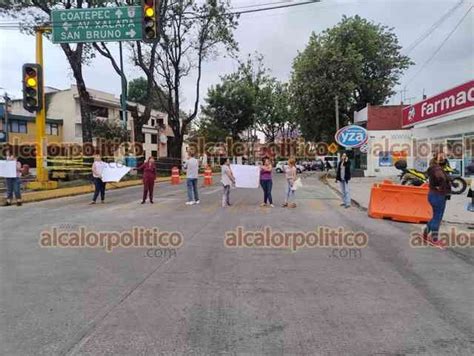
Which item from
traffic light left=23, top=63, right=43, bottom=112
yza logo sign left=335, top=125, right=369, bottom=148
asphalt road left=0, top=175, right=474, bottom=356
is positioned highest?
traffic light left=23, top=63, right=43, bottom=112

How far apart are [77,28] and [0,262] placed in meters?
11.3

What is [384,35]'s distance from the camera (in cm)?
4331

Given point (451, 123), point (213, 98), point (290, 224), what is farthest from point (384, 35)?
point (290, 224)

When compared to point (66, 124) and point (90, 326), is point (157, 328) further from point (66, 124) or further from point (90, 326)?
point (66, 124)

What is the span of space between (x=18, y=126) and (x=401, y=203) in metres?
42.6

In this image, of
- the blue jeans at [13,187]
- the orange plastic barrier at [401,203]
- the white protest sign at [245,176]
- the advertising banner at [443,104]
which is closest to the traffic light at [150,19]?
the white protest sign at [245,176]

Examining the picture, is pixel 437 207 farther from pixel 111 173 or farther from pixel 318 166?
pixel 318 166

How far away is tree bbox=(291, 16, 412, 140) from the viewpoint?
1515 inches

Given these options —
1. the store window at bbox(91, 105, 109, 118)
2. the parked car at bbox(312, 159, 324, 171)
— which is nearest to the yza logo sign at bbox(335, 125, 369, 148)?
the store window at bbox(91, 105, 109, 118)

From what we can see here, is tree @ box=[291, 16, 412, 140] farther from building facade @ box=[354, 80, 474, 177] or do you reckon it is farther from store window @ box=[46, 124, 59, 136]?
store window @ box=[46, 124, 59, 136]

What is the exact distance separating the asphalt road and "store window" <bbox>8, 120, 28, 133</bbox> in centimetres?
3959

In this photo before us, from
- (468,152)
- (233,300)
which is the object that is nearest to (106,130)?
(468,152)

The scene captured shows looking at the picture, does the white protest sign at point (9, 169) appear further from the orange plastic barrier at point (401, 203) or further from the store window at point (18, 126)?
the store window at point (18, 126)

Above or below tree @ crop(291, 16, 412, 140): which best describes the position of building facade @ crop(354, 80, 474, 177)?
below
